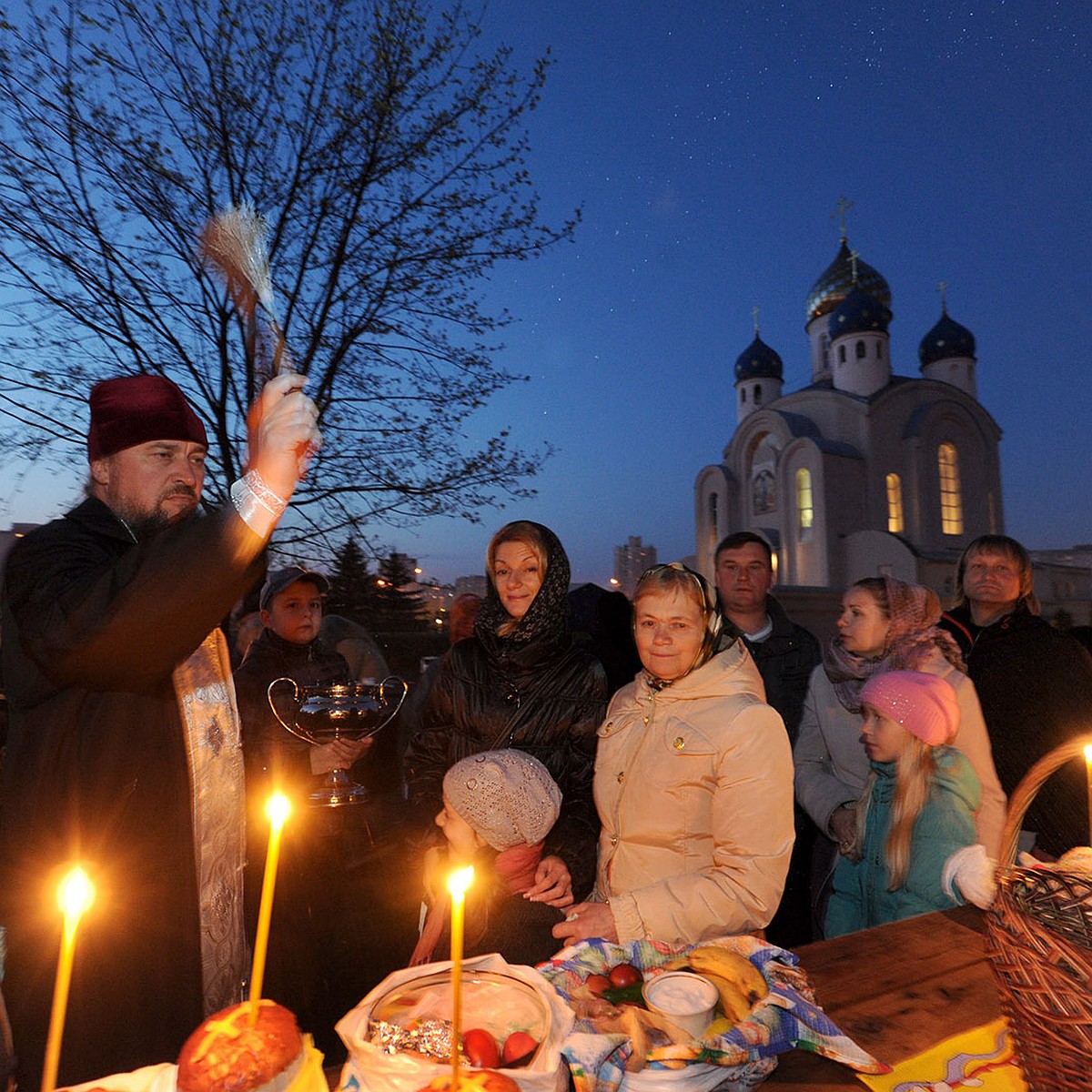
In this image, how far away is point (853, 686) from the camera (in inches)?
135

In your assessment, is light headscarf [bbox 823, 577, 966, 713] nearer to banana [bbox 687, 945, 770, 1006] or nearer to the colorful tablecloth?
the colorful tablecloth

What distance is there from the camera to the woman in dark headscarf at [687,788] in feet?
5.84

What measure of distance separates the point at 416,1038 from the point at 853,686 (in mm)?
2897

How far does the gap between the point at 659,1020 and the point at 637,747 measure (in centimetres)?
115

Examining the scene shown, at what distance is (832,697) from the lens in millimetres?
3527

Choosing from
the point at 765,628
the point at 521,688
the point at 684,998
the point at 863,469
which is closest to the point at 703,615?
the point at 521,688

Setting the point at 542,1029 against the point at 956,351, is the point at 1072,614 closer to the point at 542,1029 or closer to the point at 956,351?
the point at 956,351

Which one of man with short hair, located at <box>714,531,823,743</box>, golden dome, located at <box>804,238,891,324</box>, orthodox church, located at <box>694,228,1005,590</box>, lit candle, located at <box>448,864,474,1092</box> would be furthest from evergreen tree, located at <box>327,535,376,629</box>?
golden dome, located at <box>804,238,891,324</box>

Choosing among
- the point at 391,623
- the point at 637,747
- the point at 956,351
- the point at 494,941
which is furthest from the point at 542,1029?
the point at 956,351

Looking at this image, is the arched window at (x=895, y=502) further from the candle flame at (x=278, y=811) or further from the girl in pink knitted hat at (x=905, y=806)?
the candle flame at (x=278, y=811)

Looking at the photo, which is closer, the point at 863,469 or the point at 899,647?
the point at 899,647

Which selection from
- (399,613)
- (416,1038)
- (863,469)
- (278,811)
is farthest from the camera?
(863,469)

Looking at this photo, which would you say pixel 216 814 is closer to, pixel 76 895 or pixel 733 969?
pixel 76 895

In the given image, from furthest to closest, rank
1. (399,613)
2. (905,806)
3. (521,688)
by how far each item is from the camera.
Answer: (399,613)
(521,688)
(905,806)
